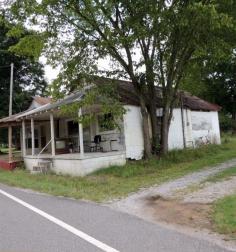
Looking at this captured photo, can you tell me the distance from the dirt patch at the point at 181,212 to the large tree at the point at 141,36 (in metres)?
7.93

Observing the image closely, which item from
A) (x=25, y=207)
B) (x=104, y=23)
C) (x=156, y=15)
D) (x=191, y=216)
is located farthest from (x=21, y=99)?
(x=191, y=216)

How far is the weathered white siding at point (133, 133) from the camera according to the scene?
20.3 metres

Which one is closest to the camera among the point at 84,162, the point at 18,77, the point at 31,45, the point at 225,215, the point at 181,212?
the point at 225,215

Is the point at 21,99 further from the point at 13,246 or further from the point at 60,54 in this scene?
the point at 13,246

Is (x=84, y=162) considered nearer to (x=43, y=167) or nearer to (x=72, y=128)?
(x=43, y=167)

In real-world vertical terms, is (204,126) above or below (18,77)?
below

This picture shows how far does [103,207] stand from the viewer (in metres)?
10.2

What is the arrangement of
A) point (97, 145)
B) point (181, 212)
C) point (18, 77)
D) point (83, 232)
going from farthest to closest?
point (18, 77)
point (97, 145)
point (181, 212)
point (83, 232)

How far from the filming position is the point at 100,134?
73.0 ft

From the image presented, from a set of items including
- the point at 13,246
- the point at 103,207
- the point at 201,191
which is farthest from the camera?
the point at 201,191

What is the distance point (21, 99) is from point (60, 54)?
68.1 ft

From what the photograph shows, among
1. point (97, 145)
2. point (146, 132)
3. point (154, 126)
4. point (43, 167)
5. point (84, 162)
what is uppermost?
point (154, 126)

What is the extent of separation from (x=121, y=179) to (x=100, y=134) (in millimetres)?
6908

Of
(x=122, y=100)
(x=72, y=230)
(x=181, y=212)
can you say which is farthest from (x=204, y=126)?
(x=72, y=230)
